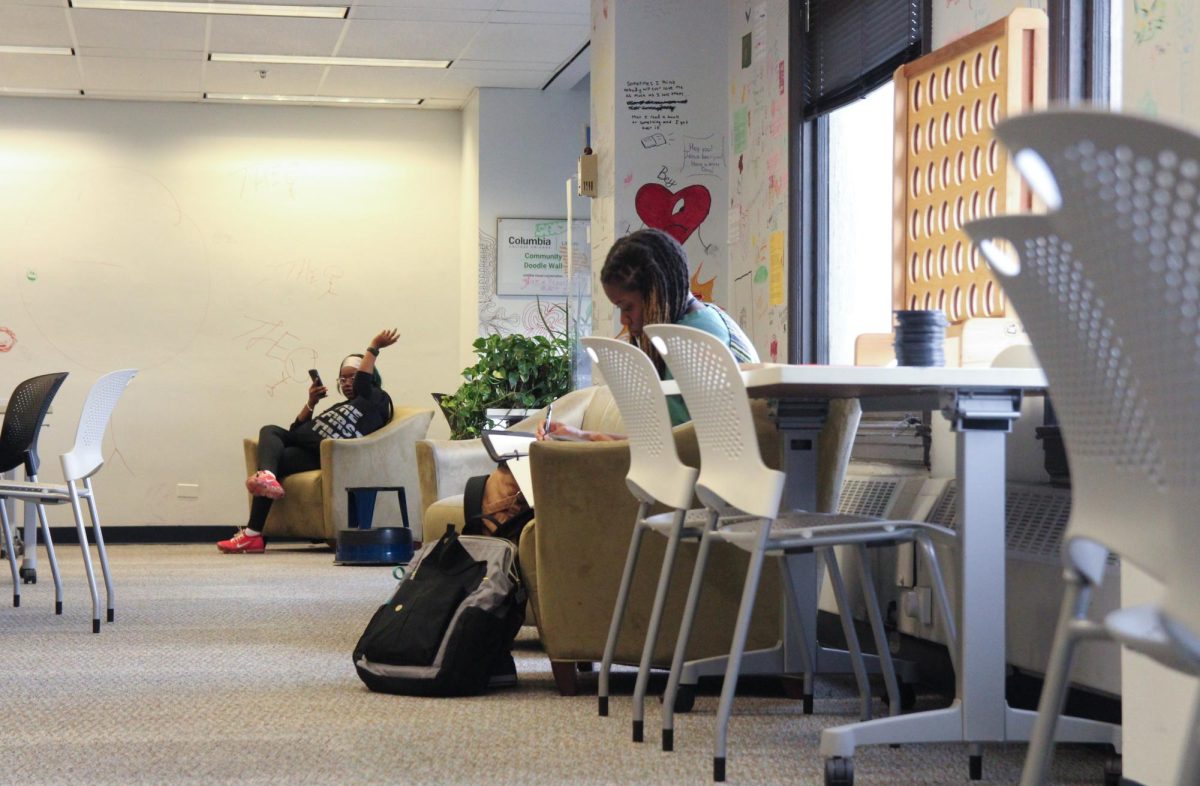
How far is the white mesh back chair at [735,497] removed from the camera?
230cm

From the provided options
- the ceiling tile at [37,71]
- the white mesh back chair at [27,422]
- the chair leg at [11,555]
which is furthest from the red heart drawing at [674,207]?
the ceiling tile at [37,71]

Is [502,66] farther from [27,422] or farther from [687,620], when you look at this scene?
[687,620]

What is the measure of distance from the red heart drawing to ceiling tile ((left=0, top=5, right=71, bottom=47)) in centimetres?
304

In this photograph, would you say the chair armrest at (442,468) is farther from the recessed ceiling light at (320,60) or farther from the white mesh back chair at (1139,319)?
the white mesh back chair at (1139,319)

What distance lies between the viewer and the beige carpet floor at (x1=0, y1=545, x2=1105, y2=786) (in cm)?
247

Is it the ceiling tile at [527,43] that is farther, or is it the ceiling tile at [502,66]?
the ceiling tile at [502,66]

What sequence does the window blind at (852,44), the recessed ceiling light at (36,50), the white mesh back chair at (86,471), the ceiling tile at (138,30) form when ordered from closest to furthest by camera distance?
the window blind at (852,44), the white mesh back chair at (86,471), the ceiling tile at (138,30), the recessed ceiling light at (36,50)

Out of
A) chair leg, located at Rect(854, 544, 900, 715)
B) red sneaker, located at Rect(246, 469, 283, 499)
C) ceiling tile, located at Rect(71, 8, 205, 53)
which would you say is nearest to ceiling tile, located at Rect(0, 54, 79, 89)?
ceiling tile, located at Rect(71, 8, 205, 53)

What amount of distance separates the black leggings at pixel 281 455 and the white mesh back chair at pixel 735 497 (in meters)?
5.60

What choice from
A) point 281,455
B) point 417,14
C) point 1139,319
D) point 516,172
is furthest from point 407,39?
point 1139,319

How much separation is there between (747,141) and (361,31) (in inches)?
98.6

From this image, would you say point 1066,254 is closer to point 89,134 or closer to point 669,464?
point 669,464

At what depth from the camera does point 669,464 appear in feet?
9.00

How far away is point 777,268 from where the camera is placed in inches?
199
